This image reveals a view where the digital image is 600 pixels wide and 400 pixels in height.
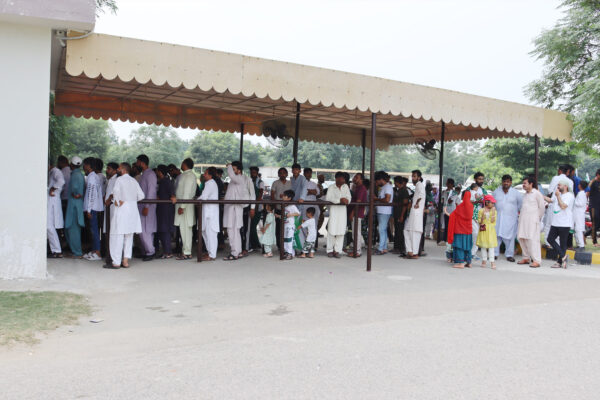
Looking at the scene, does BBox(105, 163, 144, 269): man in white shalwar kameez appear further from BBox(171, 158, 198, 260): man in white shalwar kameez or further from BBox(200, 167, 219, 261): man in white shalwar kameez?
BBox(200, 167, 219, 261): man in white shalwar kameez

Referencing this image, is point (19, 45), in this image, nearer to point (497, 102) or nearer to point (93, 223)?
point (93, 223)

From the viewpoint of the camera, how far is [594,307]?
20.6ft

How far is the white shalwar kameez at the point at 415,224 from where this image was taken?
31.2 feet

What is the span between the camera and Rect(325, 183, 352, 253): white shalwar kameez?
9430 mm

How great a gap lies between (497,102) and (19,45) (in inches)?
301

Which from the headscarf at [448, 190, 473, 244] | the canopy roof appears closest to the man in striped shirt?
the canopy roof

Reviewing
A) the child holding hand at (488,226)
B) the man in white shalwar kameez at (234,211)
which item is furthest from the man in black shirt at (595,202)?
the man in white shalwar kameez at (234,211)

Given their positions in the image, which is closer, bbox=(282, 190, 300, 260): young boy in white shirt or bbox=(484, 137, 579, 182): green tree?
bbox=(282, 190, 300, 260): young boy in white shirt

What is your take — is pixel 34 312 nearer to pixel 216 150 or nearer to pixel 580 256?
pixel 580 256

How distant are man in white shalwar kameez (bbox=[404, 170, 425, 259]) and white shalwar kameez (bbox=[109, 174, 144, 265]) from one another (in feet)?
16.3

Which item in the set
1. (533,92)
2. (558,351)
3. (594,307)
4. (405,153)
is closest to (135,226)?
(558,351)

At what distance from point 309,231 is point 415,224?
81.2 inches

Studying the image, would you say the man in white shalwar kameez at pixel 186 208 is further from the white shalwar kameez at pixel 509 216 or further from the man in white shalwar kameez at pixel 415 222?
the white shalwar kameez at pixel 509 216

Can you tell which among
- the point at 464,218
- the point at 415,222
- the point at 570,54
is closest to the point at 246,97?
the point at 415,222
